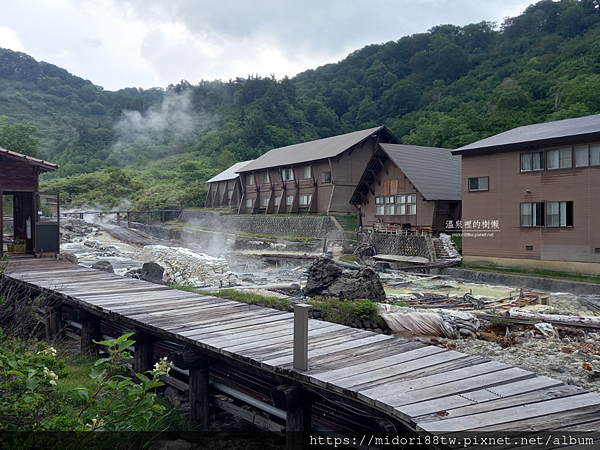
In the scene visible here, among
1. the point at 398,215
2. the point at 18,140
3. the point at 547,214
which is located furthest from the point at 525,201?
the point at 18,140

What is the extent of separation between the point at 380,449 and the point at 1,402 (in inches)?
143

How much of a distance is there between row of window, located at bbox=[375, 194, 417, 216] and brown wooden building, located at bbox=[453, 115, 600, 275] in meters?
5.12

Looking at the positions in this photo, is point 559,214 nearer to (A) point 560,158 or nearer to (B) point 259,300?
(A) point 560,158

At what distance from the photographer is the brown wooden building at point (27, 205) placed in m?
16.9

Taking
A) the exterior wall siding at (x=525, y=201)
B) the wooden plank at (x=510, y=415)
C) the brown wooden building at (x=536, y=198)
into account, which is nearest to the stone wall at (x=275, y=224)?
the exterior wall siding at (x=525, y=201)

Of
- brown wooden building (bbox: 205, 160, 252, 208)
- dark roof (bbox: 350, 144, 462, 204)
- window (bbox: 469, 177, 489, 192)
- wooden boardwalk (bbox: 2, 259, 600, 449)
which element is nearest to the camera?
wooden boardwalk (bbox: 2, 259, 600, 449)

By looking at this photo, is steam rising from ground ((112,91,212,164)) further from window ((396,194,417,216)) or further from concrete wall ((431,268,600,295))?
concrete wall ((431,268,600,295))

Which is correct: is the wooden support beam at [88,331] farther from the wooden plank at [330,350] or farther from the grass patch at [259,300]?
the wooden plank at [330,350]

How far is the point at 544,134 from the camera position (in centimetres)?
2228

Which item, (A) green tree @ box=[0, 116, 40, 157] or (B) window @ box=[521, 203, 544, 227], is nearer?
(B) window @ box=[521, 203, 544, 227]

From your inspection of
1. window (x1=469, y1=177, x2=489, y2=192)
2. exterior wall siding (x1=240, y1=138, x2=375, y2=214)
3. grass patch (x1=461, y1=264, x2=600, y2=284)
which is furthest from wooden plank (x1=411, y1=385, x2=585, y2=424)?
exterior wall siding (x1=240, y1=138, x2=375, y2=214)

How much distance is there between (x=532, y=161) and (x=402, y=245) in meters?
8.51

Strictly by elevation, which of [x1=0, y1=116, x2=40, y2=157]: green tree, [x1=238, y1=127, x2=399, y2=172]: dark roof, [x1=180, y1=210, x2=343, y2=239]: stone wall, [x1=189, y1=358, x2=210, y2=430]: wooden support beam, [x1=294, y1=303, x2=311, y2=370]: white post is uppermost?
[x1=0, y1=116, x2=40, y2=157]: green tree

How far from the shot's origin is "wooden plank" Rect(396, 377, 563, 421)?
4312 millimetres
